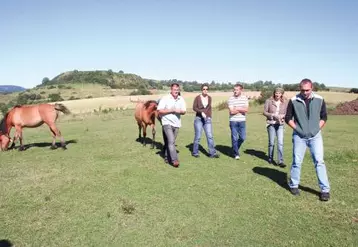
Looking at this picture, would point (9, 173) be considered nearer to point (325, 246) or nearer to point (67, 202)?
point (67, 202)

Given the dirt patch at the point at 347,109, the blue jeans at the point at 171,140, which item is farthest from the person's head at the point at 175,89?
the dirt patch at the point at 347,109

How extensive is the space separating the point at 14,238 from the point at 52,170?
426 centimetres

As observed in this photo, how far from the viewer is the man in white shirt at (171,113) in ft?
30.8

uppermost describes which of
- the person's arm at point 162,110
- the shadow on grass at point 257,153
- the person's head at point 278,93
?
the person's head at point 278,93

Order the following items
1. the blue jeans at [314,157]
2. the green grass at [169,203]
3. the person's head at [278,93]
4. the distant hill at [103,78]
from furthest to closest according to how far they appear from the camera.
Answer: the distant hill at [103,78]
the person's head at [278,93]
the blue jeans at [314,157]
the green grass at [169,203]

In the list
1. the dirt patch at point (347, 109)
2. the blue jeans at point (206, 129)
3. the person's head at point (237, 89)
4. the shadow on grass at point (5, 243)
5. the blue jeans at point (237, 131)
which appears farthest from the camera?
the dirt patch at point (347, 109)

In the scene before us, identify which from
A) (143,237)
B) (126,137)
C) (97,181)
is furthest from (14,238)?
(126,137)

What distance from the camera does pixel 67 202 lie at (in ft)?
22.6

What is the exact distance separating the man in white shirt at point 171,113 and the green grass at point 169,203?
53cm

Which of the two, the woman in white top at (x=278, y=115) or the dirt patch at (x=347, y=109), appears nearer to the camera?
the woman in white top at (x=278, y=115)

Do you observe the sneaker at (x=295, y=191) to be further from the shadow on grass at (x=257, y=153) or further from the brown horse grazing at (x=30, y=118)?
the brown horse grazing at (x=30, y=118)

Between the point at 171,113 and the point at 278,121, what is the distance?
9.64 feet

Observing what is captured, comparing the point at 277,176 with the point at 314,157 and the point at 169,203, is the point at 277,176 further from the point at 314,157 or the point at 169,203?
the point at 169,203

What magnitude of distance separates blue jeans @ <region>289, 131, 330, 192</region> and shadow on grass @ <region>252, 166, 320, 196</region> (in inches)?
15.9
